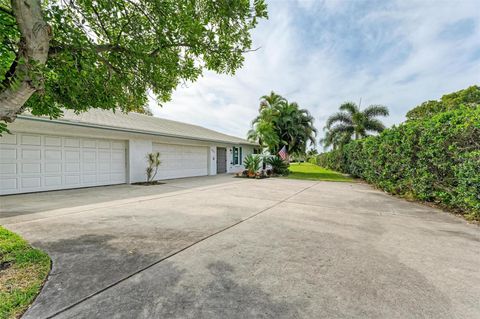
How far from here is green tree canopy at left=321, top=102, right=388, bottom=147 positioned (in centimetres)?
1953

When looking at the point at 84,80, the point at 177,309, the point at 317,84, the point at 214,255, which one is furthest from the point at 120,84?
the point at 317,84

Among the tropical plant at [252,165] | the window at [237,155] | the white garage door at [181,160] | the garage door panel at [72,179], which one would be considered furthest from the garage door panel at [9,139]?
the window at [237,155]

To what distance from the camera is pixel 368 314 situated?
1.97 metres

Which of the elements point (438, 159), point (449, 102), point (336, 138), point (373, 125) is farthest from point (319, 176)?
point (449, 102)

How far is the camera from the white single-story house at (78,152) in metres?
7.44

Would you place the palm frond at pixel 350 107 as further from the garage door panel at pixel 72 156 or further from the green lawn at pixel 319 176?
the garage door panel at pixel 72 156

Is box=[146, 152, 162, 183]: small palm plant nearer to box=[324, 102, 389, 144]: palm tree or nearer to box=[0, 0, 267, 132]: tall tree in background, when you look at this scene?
box=[0, 0, 267, 132]: tall tree in background

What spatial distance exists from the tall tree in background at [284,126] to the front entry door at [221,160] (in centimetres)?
479

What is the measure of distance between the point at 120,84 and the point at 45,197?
616cm

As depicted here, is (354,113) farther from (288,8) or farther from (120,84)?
(120,84)

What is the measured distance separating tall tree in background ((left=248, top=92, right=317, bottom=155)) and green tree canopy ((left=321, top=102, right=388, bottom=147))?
260 centimetres

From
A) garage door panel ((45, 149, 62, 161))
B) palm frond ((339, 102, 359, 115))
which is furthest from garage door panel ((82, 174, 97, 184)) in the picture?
palm frond ((339, 102, 359, 115))

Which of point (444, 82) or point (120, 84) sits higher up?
point (444, 82)

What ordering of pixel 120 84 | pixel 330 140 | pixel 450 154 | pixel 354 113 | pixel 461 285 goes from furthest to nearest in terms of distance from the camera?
pixel 330 140
pixel 354 113
pixel 450 154
pixel 120 84
pixel 461 285
